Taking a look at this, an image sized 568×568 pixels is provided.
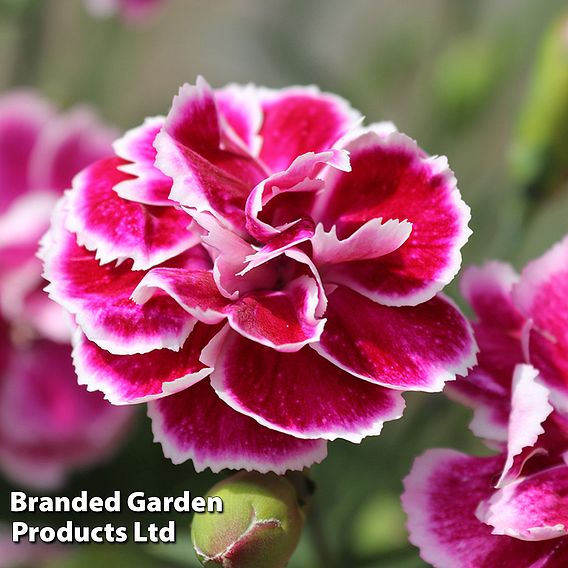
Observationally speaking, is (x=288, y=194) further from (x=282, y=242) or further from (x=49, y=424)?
(x=49, y=424)

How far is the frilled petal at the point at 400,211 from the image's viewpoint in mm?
413

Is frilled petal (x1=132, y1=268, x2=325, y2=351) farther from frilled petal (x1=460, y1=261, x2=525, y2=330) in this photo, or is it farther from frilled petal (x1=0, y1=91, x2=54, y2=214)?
frilled petal (x1=0, y1=91, x2=54, y2=214)

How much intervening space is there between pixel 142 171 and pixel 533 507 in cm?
23

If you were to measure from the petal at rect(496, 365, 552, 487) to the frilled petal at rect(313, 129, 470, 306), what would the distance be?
0.20 ft

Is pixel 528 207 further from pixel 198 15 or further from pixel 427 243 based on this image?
pixel 198 15

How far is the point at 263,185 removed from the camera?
409 millimetres

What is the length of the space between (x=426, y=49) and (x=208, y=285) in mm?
797

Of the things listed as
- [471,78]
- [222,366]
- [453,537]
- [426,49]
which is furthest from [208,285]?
[426,49]

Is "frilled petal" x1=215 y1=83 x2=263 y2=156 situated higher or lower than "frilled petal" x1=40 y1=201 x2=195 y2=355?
higher

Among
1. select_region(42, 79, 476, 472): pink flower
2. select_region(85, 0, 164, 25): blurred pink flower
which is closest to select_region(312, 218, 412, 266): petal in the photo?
select_region(42, 79, 476, 472): pink flower

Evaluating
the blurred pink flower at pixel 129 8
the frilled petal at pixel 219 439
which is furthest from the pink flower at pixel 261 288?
the blurred pink flower at pixel 129 8

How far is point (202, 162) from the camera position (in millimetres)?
419

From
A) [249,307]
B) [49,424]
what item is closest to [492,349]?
[249,307]

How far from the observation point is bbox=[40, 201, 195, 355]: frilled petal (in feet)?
1.30
